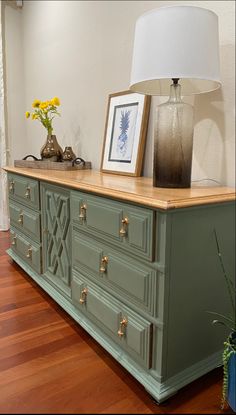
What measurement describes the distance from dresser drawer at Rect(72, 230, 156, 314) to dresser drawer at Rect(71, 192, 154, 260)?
2.2 inches

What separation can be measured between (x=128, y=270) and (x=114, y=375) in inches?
18.3

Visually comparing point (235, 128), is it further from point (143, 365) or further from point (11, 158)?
point (11, 158)

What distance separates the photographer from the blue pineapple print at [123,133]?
2006 millimetres

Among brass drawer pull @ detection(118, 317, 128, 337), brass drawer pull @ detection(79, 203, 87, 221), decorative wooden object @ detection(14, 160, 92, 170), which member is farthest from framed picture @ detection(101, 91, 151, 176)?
brass drawer pull @ detection(118, 317, 128, 337)

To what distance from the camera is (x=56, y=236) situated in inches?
76.1

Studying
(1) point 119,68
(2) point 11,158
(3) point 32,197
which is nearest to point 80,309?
(3) point 32,197

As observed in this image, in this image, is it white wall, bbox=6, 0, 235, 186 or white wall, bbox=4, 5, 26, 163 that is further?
white wall, bbox=4, 5, 26, 163

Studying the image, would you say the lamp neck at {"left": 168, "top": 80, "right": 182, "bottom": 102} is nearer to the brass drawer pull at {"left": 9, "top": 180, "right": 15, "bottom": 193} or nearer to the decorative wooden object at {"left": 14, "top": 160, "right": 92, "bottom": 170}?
the decorative wooden object at {"left": 14, "top": 160, "right": 92, "bottom": 170}

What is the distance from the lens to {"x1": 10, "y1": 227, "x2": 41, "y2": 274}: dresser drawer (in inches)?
86.4

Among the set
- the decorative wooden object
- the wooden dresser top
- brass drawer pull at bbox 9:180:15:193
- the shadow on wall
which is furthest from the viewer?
brass drawer pull at bbox 9:180:15:193

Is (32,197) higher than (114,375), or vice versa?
(32,197)

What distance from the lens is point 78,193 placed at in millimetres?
1589

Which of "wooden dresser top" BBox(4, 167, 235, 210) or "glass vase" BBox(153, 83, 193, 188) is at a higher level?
"glass vase" BBox(153, 83, 193, 188)

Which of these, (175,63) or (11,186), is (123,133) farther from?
(11,186)
